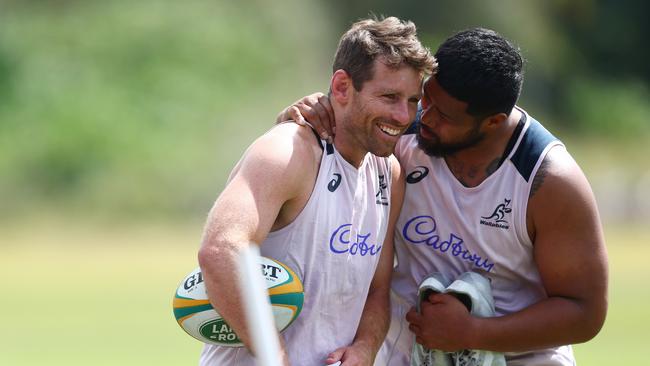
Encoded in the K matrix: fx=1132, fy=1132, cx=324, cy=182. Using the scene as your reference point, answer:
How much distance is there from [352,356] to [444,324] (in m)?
0.54

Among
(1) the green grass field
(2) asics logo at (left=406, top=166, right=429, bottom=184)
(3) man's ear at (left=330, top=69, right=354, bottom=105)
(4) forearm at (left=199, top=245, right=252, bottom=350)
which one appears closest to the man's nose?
(3) man's ear at (left=330, top=69, right=354, bottom=105)

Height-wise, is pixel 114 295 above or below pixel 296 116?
above

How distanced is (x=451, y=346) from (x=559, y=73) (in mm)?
33055

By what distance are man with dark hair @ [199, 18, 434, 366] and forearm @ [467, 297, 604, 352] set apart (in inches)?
20.3

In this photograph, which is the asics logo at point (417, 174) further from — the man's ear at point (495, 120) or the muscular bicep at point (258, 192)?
the muscular bicep at point (258, 192)

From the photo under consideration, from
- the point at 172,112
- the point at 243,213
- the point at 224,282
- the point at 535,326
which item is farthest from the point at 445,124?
the point at 172,112

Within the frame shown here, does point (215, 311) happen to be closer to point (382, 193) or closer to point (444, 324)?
point (382, 193)

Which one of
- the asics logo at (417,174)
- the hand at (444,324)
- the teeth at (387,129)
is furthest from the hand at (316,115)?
the hand at (444,324)

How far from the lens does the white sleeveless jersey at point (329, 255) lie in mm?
5266

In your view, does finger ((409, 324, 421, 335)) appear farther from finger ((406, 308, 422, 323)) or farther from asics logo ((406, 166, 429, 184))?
asics logo ((406, 166, 429, 184))

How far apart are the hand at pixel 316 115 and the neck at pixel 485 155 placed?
698mm

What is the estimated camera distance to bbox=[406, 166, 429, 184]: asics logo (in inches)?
229

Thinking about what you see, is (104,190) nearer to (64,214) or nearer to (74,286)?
(64,214)

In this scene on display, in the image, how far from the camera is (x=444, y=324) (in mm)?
5566
